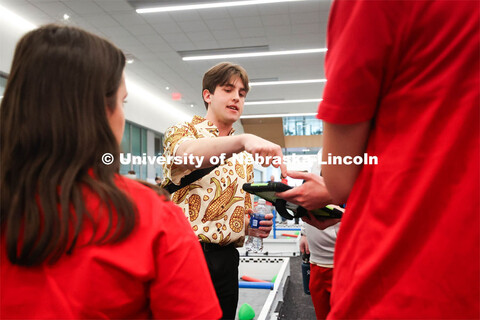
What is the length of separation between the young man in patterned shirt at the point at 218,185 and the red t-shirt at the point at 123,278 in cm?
73

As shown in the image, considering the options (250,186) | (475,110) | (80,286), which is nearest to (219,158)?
(250,186)

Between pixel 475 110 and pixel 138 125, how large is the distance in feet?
36.3

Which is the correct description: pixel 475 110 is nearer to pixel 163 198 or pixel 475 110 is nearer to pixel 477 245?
pixel 477 245

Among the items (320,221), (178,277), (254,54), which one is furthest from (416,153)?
(254,54)

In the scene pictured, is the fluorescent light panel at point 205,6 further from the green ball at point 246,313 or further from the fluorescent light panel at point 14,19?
the green ball at point 246,313

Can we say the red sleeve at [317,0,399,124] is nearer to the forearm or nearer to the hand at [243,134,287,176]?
the forearm

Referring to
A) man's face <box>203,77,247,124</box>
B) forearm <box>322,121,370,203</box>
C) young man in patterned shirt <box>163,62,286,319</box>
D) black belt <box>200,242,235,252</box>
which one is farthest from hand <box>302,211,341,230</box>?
man's face <box>203,77,247,124</box>

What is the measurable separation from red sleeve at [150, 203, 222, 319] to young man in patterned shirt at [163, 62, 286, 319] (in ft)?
2.32

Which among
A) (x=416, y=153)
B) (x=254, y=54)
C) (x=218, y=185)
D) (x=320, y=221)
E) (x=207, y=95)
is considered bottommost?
(x=320, y=221)

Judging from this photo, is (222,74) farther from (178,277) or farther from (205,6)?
(205,6)

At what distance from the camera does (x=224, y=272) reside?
170cm

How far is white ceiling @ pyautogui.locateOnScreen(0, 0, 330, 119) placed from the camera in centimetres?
594

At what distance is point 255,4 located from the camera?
5809mm

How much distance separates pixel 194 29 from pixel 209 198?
18.4 feet
